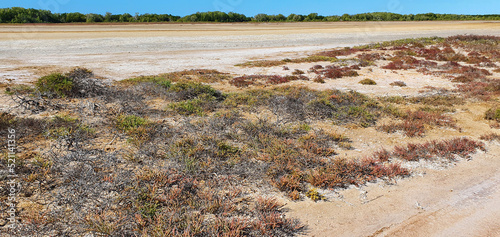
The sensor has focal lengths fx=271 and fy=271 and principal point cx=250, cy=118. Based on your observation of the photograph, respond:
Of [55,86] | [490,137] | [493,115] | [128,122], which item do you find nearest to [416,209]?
[490,137]

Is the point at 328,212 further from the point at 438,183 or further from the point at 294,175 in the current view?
the point at 438,183

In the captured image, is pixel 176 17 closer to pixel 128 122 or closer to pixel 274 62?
pixel 274 62

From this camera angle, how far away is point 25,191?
5617 millimetres

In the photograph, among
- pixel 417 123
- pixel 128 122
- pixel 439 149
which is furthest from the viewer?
pixel 417 123

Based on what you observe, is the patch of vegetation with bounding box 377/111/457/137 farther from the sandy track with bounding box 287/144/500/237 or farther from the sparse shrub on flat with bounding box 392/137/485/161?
the sandy track with bounding box 287/144/500/237

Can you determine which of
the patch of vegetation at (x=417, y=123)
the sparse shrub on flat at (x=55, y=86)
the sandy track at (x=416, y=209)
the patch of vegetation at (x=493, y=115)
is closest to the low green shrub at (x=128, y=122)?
the sparse shrub on flat at (x=55, y=86)

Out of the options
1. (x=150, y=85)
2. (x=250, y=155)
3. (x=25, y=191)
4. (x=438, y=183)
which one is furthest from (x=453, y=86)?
(x=25, y=191)

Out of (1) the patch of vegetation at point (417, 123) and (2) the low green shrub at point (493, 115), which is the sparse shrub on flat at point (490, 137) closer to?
(1) the patch of vegetation at point (417, 123)

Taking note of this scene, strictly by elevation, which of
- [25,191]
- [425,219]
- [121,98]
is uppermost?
[121,98]

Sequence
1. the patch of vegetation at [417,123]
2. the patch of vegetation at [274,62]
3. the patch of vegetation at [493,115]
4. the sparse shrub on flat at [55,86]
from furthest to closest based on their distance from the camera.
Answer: the patch of vegetation at [274,62], the sparse shrub on flat at [55,86], the patch of vegetation at [493,115], the patch of vegetation at [417,123]

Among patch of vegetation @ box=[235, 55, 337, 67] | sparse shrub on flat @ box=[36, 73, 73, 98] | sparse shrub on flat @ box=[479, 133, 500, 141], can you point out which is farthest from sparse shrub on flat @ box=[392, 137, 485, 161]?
patch of vegetation @ box=[235, 55, 337, 67]

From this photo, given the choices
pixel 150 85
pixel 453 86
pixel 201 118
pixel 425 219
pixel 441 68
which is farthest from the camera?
pixel 441 68

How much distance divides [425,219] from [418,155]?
3.03 metres

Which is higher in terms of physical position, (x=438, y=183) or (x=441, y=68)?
(x=441, y=68)
